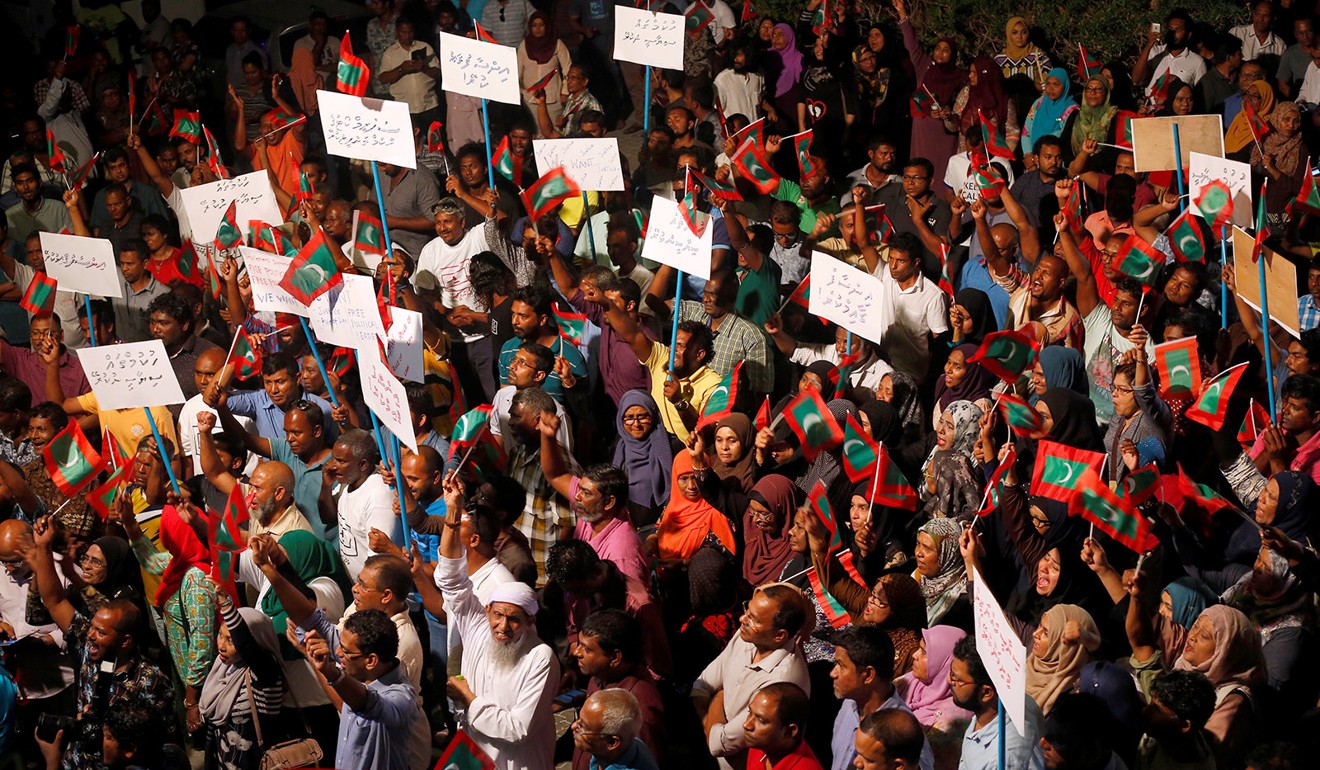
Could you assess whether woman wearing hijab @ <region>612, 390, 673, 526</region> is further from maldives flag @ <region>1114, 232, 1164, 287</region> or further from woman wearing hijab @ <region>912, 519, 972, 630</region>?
maldives flag @ <region>1114, 232, 1164, 287</region>

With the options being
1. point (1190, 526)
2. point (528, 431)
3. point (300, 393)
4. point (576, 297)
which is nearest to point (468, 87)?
point (576, 297)

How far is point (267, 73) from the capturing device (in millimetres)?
13742

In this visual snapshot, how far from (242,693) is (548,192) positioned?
15.3 ft

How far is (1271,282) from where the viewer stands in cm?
817

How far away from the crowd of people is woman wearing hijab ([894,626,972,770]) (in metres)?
0.02

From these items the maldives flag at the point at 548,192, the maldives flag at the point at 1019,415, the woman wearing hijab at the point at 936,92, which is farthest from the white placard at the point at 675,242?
the woman wearing hijab at the point at 936,92

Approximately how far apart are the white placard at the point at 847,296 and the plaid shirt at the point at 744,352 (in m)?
0.55

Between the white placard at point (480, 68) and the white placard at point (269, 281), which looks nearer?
the white placard at point (269, 281)

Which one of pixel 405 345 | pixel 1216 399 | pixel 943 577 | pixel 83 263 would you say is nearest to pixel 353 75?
pixel 83 263

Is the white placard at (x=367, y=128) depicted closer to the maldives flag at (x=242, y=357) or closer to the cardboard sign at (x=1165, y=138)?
the maldives flag at (x=242, y=357)

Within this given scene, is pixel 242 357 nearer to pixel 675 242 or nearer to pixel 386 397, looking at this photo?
pixel 386 397

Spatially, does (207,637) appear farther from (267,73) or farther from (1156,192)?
(267,73)

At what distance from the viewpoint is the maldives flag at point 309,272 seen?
26.8ft

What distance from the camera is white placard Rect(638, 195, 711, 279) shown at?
8.60 metres
